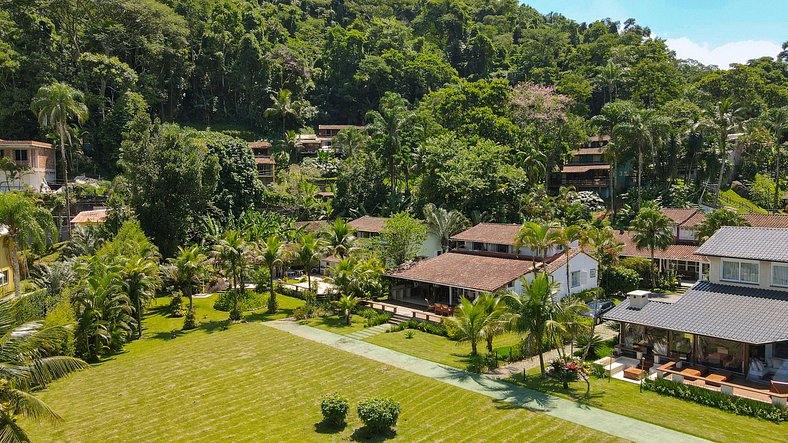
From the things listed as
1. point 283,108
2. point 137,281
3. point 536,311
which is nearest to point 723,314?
point 536,311

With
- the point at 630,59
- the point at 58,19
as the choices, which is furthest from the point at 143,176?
the point at 630,59

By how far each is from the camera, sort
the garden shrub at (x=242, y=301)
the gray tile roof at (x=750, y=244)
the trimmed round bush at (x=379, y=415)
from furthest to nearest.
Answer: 1. the garden shrub at (x=242, y=301)
2. the gray tile roof at (x=750, y=244)
3. the trimmed round bush at (x=379, y=415)

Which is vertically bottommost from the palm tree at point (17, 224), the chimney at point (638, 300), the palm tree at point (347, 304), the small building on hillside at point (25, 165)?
the palm tree at point (347, 304)

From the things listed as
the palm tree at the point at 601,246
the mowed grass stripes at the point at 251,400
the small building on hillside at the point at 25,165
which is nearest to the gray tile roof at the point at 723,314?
the palm tree at the point at 601,246

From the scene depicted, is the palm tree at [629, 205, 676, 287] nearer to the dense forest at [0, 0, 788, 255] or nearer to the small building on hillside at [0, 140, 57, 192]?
the dense forest at [0, 0, 788, 255]

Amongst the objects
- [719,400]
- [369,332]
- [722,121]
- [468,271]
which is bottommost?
[369,332]

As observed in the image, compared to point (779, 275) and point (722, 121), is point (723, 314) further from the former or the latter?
point (722, 121)

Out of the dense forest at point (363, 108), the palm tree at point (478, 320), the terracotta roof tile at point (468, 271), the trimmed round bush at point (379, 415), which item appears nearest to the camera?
the trimmed round bush at point (379, 415)

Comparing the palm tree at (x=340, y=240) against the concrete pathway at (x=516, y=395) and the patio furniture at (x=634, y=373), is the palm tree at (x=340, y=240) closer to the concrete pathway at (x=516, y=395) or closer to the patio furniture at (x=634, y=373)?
the concrete pathway at (x=516, y=395)
